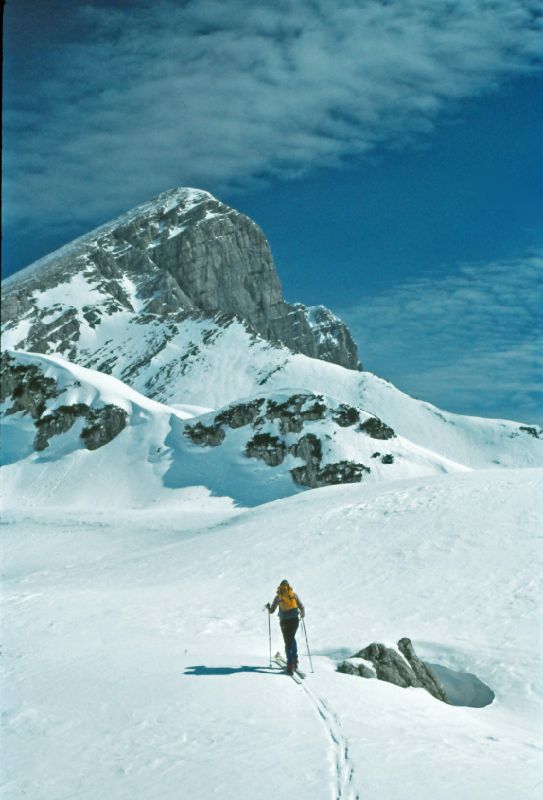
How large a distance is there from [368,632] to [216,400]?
10232 cm

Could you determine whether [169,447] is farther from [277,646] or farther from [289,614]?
[289,614]

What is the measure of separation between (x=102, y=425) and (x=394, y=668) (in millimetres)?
66791

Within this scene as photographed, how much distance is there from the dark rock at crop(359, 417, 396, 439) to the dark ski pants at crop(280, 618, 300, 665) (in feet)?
210

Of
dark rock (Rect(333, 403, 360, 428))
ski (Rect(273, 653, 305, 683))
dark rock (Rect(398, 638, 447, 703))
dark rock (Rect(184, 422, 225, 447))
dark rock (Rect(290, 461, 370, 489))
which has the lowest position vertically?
dark rock (Rect(398, 638, 447, 703))

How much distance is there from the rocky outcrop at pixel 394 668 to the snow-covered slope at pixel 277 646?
686mm

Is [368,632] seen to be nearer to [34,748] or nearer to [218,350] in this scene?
[34,748]

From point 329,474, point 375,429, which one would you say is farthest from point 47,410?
point 375,429

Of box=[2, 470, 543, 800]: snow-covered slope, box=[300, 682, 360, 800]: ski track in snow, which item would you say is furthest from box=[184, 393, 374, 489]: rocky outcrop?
box=[300, 682, 360, 800]: ski track in snow

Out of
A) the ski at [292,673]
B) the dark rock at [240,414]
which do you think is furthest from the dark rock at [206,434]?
the ski at [292,673]

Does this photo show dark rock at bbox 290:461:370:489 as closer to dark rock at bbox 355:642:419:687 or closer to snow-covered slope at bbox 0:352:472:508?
snow-covered slope at bbox 0:352:472:508

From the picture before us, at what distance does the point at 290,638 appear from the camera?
1373 centimetres

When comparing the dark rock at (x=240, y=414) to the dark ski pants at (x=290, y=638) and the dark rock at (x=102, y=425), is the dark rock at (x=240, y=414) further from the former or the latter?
the dark ski pants at (x=290, y=638)

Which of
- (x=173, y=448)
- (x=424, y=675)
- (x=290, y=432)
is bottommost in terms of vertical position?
(x=424, y=675)

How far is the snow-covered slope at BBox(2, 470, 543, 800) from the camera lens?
8109 millimetres
